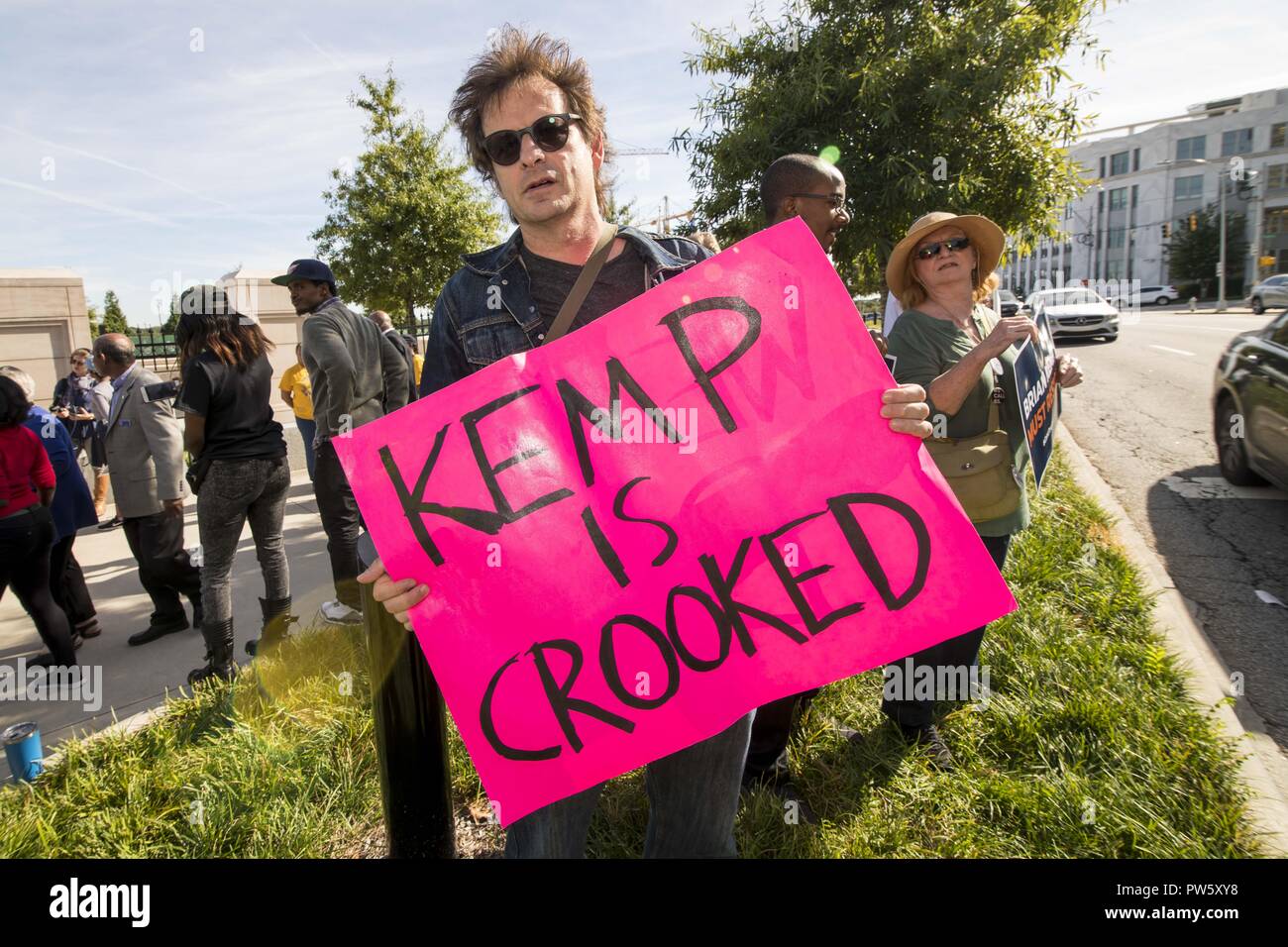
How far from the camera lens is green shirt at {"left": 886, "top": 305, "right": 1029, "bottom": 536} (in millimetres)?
2572

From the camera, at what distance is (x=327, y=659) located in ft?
12.5

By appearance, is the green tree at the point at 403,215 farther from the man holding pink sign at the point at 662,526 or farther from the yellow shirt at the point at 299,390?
the man holding pink sign at the point at 662,526

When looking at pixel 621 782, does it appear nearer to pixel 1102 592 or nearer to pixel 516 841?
pixel 516 841

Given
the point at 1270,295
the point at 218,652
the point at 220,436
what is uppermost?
the point at 1270,295

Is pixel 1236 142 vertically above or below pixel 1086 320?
above

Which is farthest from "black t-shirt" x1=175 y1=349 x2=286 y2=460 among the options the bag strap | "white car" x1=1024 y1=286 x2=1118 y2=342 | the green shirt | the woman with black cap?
"white car" x1=1024 y1=286 x2=1118 y2=342

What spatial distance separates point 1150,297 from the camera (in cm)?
5125

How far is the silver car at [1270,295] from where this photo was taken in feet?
101

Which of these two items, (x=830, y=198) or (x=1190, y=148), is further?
(x=1190, y=148)

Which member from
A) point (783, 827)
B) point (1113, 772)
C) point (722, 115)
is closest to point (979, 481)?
point (1113, 772)

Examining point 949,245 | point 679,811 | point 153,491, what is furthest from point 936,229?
point 153,491

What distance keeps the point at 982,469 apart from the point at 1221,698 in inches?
57.2

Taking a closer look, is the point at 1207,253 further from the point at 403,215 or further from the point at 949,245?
the point at 949,245

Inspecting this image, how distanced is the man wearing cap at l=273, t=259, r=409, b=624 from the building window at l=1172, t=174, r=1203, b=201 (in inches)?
3457
